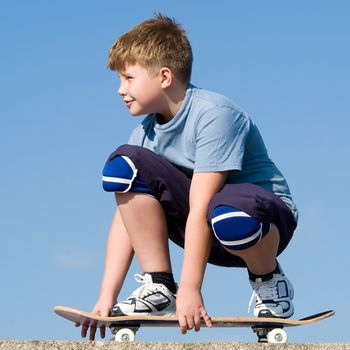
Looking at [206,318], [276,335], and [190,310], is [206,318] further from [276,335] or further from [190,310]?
[276,335]

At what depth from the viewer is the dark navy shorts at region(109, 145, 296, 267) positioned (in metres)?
4.20

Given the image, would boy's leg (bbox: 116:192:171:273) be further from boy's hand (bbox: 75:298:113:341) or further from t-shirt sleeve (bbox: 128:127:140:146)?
t-shirt sleeve (bbox: 128:127:140:146)

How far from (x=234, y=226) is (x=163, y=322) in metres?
0.67

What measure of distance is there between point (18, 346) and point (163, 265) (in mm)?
1138

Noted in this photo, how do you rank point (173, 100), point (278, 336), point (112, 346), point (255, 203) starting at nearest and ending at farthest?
1. point (112, 346)
2. point (255, 203)
3. point (278, 336)
4. point (173, 100)

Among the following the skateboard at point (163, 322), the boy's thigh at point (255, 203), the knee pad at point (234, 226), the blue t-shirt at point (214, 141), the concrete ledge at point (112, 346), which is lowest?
the concrete ledge at point (112, 346)

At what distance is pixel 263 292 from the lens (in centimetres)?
453

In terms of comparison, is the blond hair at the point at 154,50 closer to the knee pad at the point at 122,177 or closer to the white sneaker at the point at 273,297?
the knee pad at the point at 122,177

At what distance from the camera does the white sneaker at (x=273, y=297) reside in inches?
177

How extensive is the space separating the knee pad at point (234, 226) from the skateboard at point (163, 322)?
1.37ft

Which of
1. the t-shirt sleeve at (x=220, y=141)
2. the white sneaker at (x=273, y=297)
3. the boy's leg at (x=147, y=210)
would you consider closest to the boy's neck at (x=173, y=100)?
the t-shirt sleeve at (x=220, y=141)

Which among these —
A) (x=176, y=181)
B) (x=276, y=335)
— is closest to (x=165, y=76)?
(x=176, y=181)

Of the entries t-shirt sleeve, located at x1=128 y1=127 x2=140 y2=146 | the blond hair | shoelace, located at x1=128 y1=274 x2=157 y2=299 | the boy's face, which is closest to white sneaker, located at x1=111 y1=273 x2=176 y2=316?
shoelace, located at x1=128 y1=274 x2=157 y2=299

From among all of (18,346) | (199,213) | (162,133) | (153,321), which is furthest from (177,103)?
(18,346)
